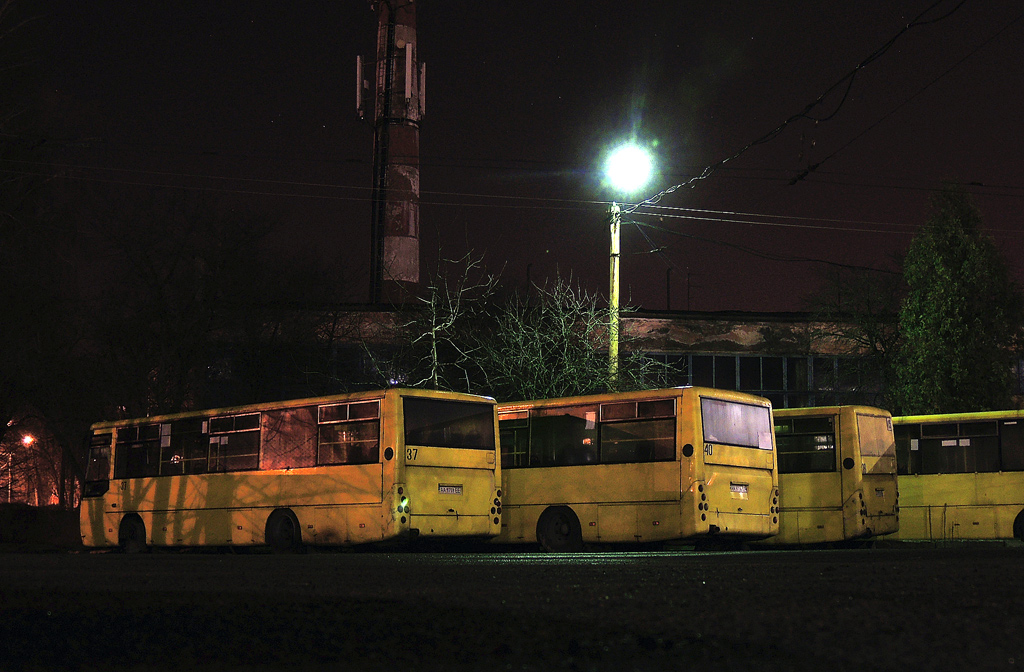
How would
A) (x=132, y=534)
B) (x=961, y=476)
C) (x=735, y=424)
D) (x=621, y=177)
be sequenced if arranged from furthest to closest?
1. (x=621, y=177)
2. (x=961, y=476)
3. (x=132, y=534)
4. (x=735, y=424)

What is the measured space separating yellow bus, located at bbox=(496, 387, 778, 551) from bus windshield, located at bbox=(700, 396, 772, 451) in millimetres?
17

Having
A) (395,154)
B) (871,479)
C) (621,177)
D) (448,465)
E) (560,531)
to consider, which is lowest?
(560,531)

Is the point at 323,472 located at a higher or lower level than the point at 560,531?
higher

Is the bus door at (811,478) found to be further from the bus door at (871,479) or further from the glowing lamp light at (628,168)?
the glowing lamp light at (628,168)

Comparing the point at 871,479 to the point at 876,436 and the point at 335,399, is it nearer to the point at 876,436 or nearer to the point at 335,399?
the point at 876,436

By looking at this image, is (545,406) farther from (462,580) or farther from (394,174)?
(394,174)

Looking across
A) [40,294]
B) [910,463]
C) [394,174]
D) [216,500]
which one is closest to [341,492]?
[216,500]

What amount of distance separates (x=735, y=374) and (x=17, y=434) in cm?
2654

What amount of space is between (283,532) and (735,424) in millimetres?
8353

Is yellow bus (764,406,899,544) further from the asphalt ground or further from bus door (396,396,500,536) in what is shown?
the asphalt ground

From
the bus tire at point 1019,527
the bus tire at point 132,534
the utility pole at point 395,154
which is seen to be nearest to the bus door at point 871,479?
the bus tire at point 1019,527

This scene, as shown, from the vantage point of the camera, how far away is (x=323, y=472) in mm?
21688

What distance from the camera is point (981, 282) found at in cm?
3862

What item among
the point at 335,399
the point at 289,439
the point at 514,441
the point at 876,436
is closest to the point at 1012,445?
the point at 876,436
